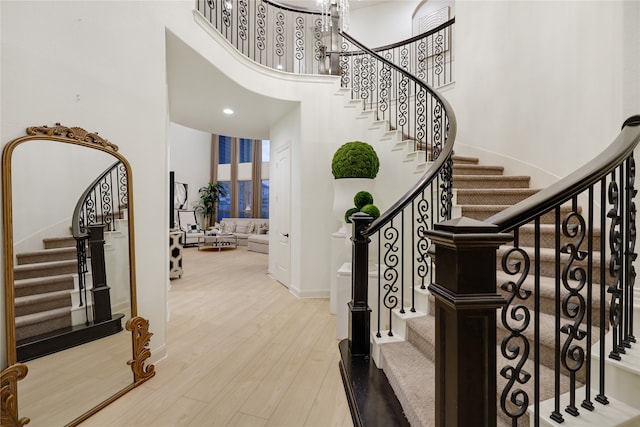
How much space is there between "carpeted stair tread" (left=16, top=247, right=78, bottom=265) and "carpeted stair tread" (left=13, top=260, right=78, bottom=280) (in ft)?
0.07

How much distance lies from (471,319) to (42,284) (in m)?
2.06

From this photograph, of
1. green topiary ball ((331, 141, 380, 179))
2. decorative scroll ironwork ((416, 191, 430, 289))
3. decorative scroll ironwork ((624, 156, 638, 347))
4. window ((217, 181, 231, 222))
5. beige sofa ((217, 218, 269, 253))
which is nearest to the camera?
decorative scroll ironwork ((624, 156, 638, 347))

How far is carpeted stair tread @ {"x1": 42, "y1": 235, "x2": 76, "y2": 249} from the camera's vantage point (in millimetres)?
1614

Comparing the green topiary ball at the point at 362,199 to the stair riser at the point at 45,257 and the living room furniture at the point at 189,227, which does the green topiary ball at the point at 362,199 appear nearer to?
the stair riser at the point at 45,257

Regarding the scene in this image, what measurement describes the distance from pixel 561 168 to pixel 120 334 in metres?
3.83

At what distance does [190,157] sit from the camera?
1040cm

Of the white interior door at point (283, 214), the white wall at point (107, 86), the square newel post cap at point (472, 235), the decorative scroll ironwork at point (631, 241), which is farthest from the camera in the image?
the white interior door at point (283, 214)

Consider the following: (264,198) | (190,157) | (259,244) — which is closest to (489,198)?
(259,244)

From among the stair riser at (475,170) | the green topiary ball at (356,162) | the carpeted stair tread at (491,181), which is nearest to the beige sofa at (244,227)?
the green topiary ball at (356,162)

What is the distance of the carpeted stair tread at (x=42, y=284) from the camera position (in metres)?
1.47

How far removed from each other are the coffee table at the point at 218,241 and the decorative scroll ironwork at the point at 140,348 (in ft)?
21.7

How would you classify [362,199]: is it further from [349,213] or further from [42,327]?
[42,327]

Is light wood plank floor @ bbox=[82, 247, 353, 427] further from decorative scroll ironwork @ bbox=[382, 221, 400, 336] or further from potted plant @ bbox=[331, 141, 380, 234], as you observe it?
potted plant @ bbox=[331, 141, 380, 234]

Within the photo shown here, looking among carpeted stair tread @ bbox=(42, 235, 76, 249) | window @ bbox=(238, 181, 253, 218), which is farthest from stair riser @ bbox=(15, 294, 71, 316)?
window @ bbox=(238, 181, 253, 218)
